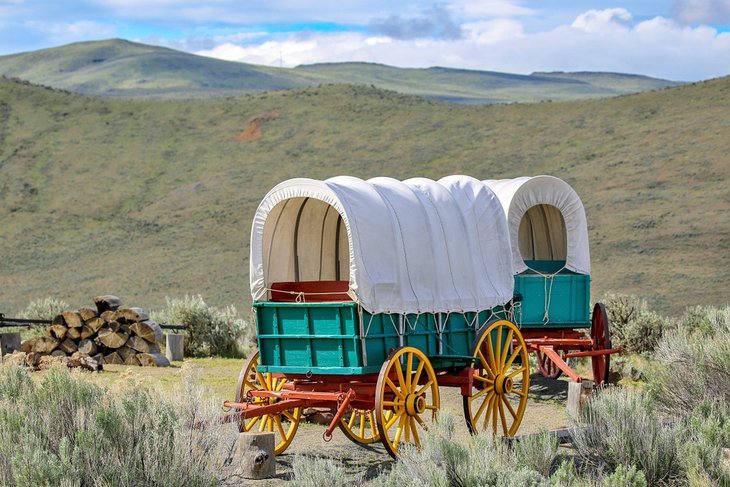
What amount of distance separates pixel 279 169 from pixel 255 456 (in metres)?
45.7

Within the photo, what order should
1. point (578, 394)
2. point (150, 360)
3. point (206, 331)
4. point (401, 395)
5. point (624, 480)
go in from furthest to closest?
point (206, 331) → point (150, 360) → point (578, 394) → point (401, 395) → point (624, 480)

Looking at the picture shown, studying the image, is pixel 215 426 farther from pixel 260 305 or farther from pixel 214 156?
pixel 214 156

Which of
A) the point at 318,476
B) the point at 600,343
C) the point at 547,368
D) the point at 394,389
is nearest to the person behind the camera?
the point at 318,476

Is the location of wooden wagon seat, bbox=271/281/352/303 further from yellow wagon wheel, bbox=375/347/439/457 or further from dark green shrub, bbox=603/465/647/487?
dark green shrub, bbox=603/465/647/487

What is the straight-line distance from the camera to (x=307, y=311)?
9320 millimetres

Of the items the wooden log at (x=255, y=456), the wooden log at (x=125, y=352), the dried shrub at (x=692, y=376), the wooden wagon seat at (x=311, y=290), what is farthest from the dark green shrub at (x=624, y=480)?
the wooden log at (x=125, y=352)

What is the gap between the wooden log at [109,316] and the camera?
16.0m

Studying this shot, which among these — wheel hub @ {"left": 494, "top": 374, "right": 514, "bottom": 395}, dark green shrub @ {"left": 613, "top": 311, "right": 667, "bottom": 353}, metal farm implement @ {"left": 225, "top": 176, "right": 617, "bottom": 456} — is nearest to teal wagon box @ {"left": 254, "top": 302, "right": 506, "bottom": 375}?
metal farm implement @ {"left": 225, "top": 176, "right": 617, "bottom": 456}

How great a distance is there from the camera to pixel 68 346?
16000 mm

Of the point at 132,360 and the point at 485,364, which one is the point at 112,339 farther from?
the point at 485,364

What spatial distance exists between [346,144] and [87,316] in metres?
40.9

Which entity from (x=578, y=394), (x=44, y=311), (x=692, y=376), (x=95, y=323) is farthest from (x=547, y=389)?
(x=44, y=311)

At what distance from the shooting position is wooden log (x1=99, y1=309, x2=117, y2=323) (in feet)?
52.4

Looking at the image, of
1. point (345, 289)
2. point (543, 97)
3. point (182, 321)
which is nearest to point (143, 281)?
point (182, 321)
